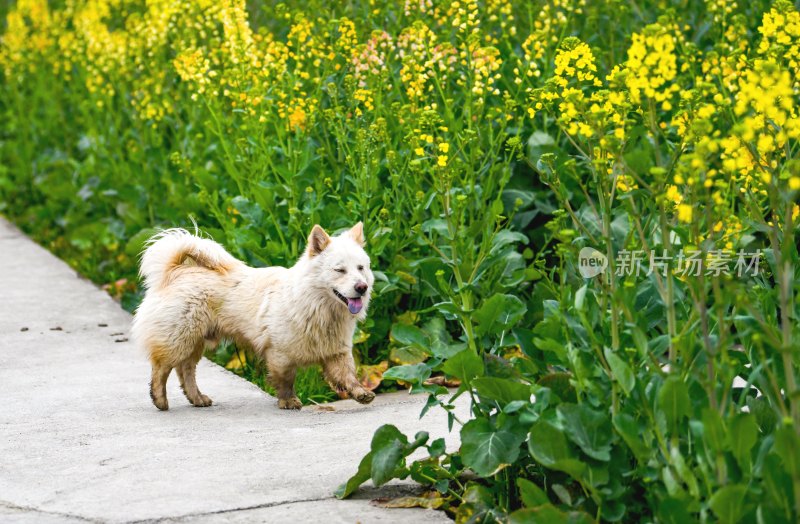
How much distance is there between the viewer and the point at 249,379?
20.6ft

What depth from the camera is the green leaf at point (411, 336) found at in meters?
4.31

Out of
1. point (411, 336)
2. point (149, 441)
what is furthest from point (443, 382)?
point (411, 336)

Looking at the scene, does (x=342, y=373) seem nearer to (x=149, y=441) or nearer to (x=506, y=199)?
(x=149, y=441)

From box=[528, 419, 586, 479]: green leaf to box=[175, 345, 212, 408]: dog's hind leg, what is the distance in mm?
2317

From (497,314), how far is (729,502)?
1350 mm

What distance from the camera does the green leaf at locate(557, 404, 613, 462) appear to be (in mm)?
3590

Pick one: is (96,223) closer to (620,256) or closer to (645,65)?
(620,256)

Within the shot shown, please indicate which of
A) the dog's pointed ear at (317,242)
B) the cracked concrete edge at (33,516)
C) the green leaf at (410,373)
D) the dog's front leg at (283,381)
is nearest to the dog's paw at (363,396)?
the dog's front leg at (283,381)

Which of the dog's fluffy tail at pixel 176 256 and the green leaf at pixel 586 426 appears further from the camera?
the dog's fluffy tail at pixel 176 256

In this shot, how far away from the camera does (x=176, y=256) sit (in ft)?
18.7

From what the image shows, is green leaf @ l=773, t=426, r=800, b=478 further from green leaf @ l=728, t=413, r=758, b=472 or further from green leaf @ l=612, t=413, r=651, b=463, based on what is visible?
green leaf @ l=612, t=413, r=651, b=463

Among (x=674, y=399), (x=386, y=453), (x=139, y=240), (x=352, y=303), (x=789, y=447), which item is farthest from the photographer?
(x=139, y=240)

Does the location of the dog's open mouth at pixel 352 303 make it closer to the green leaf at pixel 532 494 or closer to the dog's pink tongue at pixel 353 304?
the dog's pink tongue at pixel 353 304

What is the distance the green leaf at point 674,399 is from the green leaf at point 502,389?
0.62 metres
